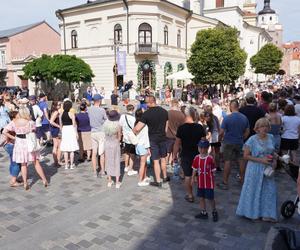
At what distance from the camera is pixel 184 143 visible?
6.01m

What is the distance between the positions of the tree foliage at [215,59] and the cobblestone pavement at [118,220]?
63.7 feet

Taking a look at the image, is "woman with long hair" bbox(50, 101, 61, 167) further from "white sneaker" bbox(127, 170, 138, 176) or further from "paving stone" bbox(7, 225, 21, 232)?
"paving stone" bbox(7, 225, 21, 232)

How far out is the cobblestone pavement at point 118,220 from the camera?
190 inches

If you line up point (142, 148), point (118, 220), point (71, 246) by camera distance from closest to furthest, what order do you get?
point (71, 246), point (118, 220), point (142, 148)

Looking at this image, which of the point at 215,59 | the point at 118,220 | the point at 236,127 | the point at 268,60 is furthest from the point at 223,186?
the point at 268,60

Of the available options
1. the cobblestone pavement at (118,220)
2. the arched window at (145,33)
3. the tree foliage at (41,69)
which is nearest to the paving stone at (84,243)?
the cobblestone pavement at (118,220)

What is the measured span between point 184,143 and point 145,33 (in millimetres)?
28256

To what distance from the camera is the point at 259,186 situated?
17.5 ft

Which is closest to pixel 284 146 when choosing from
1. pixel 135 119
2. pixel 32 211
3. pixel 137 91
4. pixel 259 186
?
pixel 259 186

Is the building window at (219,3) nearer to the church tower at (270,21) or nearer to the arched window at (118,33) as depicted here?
the arched window at (118,33)

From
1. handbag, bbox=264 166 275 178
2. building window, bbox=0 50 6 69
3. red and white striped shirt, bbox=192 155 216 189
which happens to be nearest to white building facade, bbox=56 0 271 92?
building window, bbox=0 50 6 69

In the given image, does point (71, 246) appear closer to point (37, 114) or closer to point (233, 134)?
point (233, 134)

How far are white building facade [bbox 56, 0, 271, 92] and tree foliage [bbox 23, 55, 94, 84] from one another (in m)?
3.43

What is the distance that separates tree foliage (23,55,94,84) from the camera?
93.9 feet
